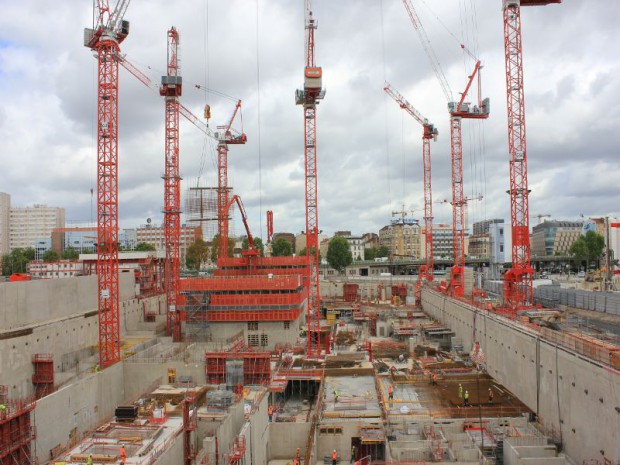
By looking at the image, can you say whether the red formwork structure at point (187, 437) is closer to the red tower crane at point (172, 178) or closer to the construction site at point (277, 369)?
the construction site at point (277, 369)

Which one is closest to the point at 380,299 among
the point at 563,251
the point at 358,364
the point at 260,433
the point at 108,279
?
the point at 358,364

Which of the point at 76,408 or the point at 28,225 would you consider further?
the point at 28,225

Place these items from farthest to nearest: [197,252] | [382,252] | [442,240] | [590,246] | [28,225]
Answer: [442,240]
[28,225]
[382,252]
[197,252]
[590,246]

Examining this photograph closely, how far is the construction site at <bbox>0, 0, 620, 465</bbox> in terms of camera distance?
837 inches

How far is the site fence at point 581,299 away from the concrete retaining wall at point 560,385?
56.4 ft

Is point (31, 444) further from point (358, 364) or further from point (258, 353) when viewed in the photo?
point (358, 364)

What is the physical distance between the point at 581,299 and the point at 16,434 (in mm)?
49305

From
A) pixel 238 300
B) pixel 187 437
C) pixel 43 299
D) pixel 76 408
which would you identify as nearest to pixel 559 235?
pixel 238 300

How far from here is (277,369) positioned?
1384 inches

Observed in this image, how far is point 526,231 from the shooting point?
142ft

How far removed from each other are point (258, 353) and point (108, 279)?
42.0 ft

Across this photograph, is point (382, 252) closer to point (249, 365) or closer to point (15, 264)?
point (15, 264)

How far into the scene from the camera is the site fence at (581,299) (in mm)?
45031

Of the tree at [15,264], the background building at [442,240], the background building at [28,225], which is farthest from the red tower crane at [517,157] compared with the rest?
the background building at [28,225]
